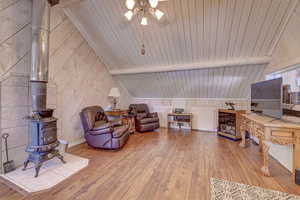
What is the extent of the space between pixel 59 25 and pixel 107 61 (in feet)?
5.20

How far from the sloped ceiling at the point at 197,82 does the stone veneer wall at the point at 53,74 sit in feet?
5.06

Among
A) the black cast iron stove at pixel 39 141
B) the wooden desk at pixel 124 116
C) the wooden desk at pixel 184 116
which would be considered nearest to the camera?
the black cast iron stove at pixel 39 141

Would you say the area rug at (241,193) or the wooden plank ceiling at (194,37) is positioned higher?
the wooden plank ceiling at (194,37)

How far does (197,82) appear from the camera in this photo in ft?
14.4

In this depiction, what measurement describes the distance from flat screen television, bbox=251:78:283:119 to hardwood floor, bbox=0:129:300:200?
969 millimetres

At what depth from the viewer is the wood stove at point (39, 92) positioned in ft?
6.89

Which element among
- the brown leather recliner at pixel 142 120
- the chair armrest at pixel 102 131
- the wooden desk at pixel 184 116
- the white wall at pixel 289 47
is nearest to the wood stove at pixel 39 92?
the chair armrest at pixel 102 131

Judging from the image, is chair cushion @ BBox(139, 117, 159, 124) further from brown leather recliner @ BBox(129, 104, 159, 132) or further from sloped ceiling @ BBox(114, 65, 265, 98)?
sloped ceiling @ BBox(114, 65, 265, 98)

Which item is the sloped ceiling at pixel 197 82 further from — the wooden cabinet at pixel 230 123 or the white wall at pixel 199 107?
the wooden cabinet at pixel 230 123

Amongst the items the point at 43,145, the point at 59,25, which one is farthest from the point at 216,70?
the point at 43,145

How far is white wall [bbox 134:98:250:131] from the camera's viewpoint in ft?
15.6

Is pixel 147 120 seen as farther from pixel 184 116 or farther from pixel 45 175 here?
pixel 45 175

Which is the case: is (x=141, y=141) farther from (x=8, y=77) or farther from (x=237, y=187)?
(x=8, y=77)

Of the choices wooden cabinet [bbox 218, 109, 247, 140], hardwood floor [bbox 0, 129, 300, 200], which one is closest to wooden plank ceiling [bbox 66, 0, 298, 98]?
wooden cabinet [bbox 218, 109, 247, 140]
